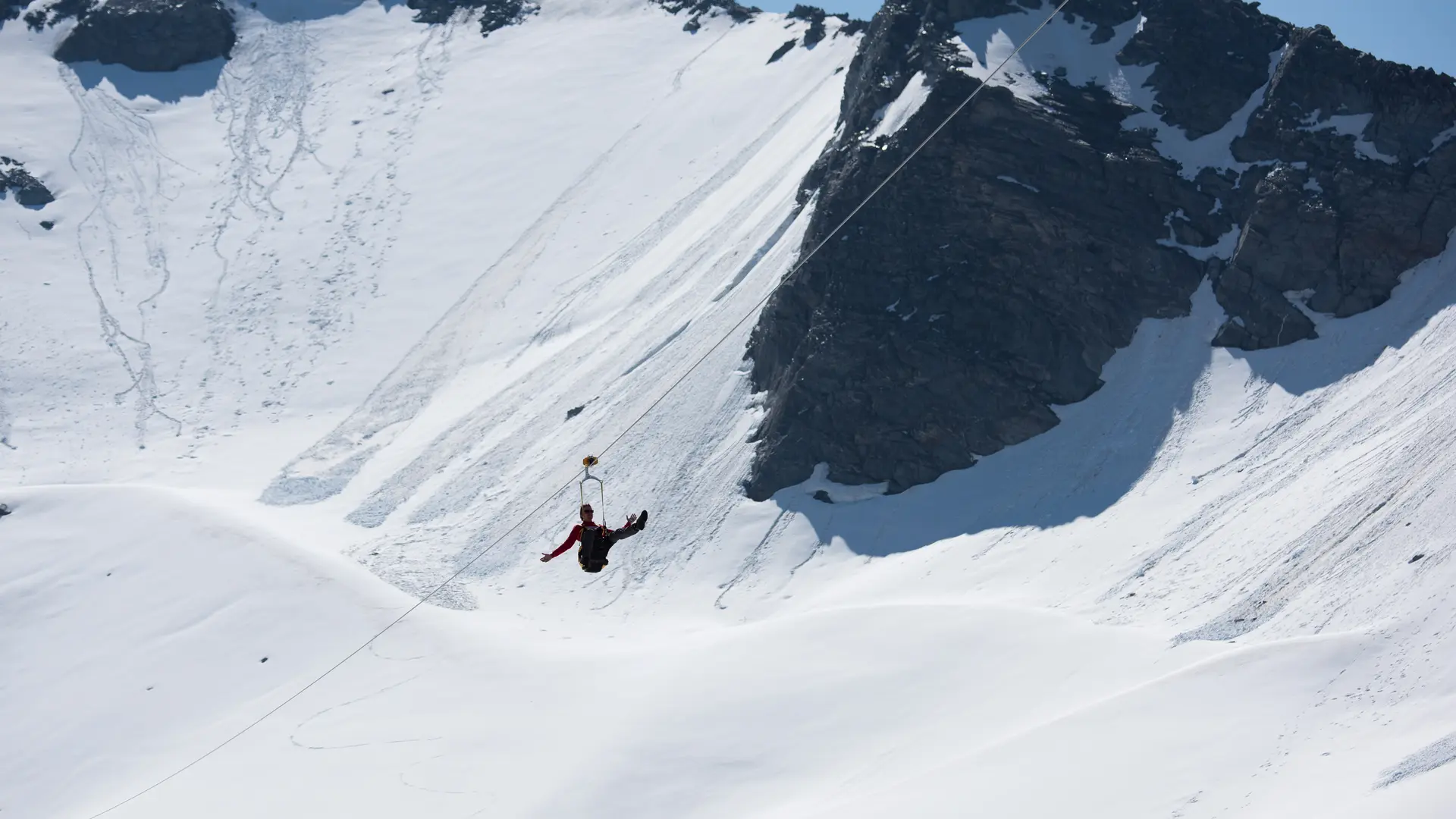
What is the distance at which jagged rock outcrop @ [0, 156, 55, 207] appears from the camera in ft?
258

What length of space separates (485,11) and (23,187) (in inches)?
1429

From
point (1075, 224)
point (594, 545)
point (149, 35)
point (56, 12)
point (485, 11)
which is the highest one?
point (485, 11)

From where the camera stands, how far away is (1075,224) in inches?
2042

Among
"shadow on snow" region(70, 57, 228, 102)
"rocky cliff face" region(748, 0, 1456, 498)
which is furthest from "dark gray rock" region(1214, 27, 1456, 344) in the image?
"shadow on snow" region(70, 57, 228, 102)

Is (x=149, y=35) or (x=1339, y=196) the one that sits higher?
(x=1339, y=196)

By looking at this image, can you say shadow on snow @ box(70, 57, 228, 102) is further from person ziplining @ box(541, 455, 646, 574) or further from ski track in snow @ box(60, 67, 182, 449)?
person ziplining @ box(541, 455, 646, 574)

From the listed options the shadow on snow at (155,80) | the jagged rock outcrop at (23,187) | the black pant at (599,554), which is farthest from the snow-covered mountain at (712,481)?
the shadow on snow at (155,80)

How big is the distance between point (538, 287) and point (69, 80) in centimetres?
4296

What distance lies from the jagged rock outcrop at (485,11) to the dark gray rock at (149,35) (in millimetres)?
13368

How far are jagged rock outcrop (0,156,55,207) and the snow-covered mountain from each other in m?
1.04

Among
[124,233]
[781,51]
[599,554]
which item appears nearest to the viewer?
[599,554]

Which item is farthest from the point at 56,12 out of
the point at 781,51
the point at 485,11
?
the point at 781,51

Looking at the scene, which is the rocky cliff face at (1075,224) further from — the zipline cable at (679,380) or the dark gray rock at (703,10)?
the dark gray rock at (703,10)

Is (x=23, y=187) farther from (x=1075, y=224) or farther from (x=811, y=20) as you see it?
(x=1075, y=224)
